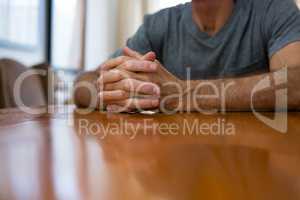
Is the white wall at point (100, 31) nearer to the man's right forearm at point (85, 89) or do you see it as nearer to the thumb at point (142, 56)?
the man's right forearm at point (85, 89)

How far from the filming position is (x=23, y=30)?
8.20 ft

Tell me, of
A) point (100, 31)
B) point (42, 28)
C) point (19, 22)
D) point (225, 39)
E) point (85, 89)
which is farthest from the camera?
point (100, 31)

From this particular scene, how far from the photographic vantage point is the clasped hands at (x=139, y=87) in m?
0.84

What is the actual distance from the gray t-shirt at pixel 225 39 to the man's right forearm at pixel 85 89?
24 centimetres

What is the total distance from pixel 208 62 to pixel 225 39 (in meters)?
0.10

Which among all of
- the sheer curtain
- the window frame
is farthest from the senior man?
the sheer curtain

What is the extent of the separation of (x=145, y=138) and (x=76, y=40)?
2.84 meters

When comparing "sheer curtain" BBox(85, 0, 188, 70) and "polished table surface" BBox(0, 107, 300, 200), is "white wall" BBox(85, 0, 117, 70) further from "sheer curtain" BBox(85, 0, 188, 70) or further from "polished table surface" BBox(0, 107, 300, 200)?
"polished table surface" BBox(0, 107, 300, 200)

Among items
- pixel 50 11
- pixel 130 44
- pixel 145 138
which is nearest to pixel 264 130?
pixel 145 138

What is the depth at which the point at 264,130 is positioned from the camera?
54cm

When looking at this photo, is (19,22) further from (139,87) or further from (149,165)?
(149,165)

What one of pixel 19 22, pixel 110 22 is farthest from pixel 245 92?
pixel 110 22

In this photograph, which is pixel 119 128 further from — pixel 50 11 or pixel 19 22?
pixel 50 11

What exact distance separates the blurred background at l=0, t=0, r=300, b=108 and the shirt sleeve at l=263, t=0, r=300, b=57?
1.32 meters
